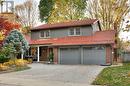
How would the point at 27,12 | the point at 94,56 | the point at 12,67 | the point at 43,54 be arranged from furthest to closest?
the point at 27,12 → the point at 43,54 → the point at 94,56 → the point at 12,67

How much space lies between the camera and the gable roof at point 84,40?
35562mm

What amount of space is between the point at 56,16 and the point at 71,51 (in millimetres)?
19943

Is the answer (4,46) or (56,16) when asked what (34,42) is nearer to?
(4,46)

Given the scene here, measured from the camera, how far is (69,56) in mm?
37406

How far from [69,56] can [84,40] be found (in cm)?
284

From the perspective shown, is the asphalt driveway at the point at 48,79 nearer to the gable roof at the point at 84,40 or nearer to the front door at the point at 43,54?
the gable roof at the point at 84,40

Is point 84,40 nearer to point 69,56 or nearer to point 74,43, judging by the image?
point 74,43

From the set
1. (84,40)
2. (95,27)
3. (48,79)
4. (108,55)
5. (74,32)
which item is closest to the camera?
(48,79)

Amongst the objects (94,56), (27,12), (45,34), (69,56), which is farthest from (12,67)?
(27,12)

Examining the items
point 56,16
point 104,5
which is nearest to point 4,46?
point 104,5

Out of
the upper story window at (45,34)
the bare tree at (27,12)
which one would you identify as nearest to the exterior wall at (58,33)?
the upper story window at (45,34)

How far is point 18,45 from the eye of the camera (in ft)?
111

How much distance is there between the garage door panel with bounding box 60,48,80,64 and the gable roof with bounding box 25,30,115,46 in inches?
38.1

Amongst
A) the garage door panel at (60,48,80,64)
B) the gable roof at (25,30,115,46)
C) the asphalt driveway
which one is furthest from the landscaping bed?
the gable roof at (25,30,115,46)
